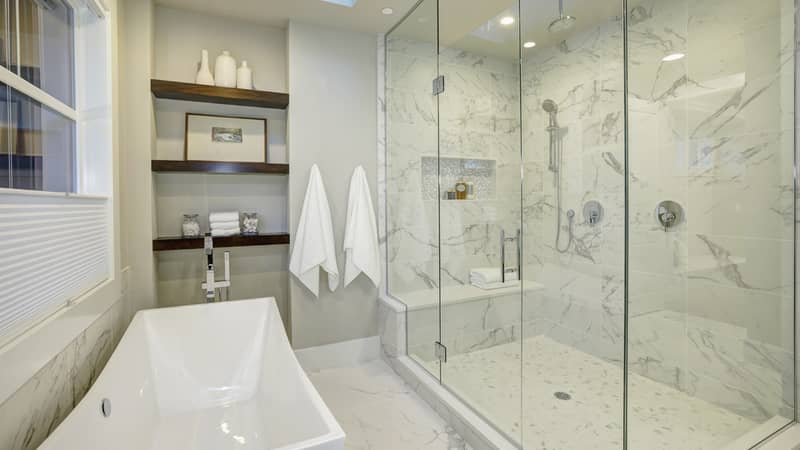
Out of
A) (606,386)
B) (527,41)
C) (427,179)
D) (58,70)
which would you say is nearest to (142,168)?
(58,70)

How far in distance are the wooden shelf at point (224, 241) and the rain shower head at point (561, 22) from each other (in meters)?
2.06

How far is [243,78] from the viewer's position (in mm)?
2639

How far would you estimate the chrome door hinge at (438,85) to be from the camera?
2.43 m

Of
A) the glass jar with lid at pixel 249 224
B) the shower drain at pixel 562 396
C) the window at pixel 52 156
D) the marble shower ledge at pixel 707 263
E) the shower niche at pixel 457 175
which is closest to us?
the window at pixel 52 156

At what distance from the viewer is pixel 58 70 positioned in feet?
5.48

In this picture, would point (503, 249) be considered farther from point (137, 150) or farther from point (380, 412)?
point (137, 150)

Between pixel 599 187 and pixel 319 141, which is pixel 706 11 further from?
pixel 319 141

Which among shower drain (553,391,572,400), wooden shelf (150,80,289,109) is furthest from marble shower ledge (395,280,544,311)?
wooden shelf (150,80,289,109)

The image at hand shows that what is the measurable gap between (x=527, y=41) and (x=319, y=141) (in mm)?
1537

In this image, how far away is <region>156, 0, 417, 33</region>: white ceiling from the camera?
2.48 m

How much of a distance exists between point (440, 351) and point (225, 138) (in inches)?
82.4

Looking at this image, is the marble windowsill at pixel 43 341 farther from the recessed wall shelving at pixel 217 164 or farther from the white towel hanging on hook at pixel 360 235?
the white towel hanging on hook at pixel 360 235

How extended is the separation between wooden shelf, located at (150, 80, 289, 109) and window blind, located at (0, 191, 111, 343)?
37.1 inches

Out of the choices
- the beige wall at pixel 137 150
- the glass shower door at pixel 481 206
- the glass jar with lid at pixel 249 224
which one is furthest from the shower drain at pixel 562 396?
the beige wall at pixel 137 150
